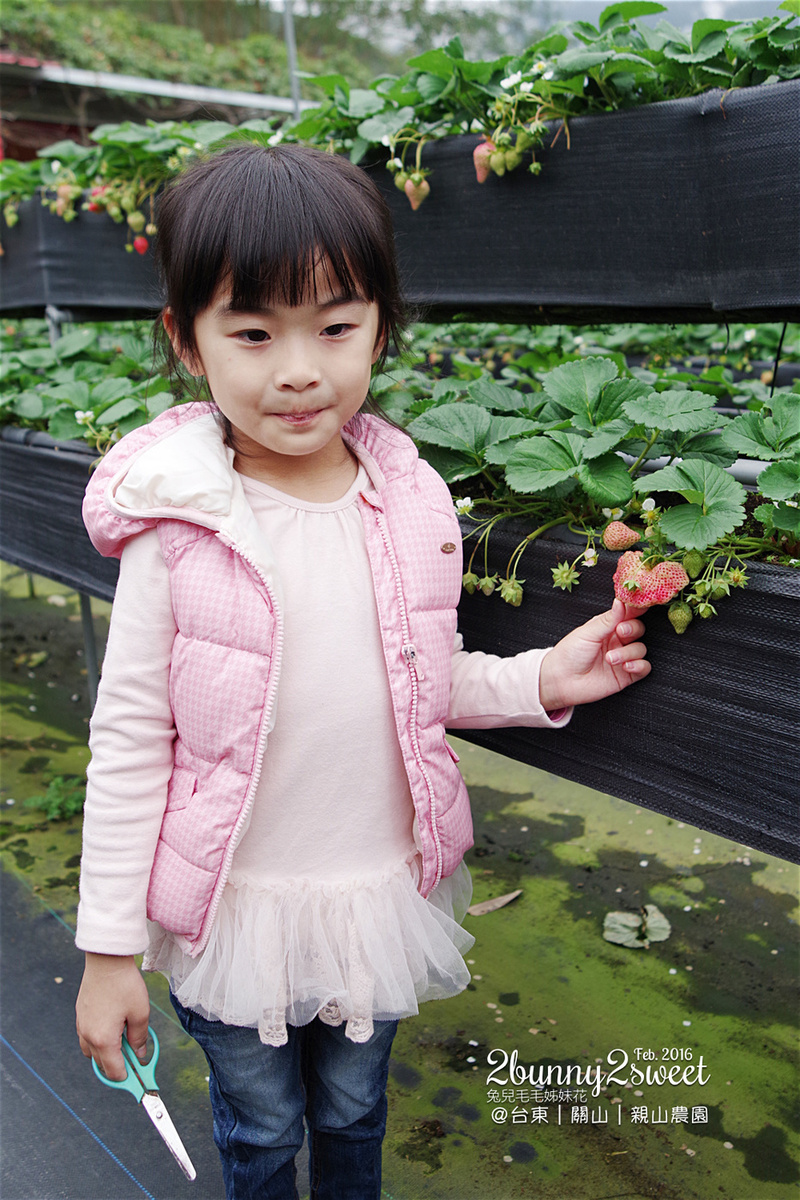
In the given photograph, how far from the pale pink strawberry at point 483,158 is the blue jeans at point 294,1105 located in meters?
1.29

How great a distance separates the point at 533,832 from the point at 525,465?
4.68 feet

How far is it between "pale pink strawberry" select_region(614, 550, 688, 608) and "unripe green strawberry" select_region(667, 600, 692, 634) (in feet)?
0.06

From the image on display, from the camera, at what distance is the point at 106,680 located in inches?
38.1

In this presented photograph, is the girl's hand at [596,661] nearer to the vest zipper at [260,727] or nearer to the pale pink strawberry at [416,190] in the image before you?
the vest zipper at [260,727]

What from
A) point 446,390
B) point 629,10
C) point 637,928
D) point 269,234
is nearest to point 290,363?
point 269,234

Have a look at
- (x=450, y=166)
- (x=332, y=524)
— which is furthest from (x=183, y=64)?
(x=332, y=524)

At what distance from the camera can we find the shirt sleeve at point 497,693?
1.12 meters

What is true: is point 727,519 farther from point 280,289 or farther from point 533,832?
point 533,832

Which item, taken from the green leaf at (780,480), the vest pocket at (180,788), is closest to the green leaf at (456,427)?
the green leaf at (780,480)

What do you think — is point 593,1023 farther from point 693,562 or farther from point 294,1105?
point 693,562

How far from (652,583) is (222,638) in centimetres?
43

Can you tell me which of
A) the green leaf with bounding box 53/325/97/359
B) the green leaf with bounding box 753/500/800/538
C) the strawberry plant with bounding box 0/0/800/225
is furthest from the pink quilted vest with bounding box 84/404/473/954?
the green leaf with bounding box 53/325/97/359

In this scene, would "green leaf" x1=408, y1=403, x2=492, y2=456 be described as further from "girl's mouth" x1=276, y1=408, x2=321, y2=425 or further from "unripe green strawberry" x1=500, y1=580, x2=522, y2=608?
"girl's mouth" x1=276, y1=408, x2=321, y2=425

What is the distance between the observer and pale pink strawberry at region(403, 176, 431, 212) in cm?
169
